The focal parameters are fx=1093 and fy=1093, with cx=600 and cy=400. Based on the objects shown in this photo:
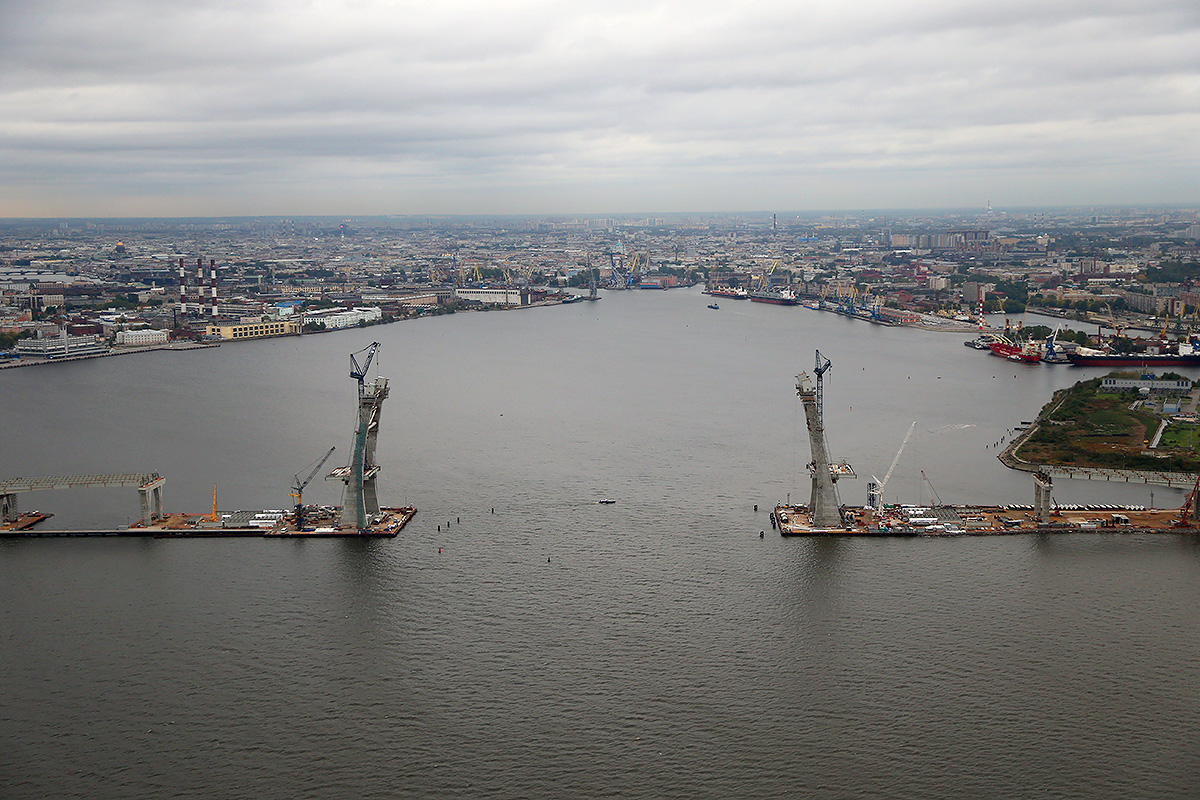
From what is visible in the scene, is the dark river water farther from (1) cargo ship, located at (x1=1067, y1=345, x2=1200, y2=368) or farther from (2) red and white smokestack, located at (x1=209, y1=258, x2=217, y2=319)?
(2) red and white smokestack, located at (x1=209, y1=258, x2=217, y2=319)

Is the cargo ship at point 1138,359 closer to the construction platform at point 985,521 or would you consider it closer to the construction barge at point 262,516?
the construction platform at point 985,521

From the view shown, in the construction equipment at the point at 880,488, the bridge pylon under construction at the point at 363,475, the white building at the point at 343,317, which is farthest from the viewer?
the white building at the point at 343,317

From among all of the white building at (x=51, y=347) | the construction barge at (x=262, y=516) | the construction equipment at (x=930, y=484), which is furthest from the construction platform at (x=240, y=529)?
the white building at (x=51, y=347)

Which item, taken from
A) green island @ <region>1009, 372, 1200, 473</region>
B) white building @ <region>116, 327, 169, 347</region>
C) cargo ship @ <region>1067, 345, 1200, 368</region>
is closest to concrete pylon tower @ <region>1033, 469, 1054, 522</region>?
green island @ <region>1009, 372, 1200, 473</region>

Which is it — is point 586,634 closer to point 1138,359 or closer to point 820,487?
point 820,487

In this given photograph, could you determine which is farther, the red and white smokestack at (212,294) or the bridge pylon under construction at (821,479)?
the red and white smokestack at (212,294)

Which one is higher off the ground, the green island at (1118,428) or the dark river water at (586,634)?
the green island at (1118,428)
